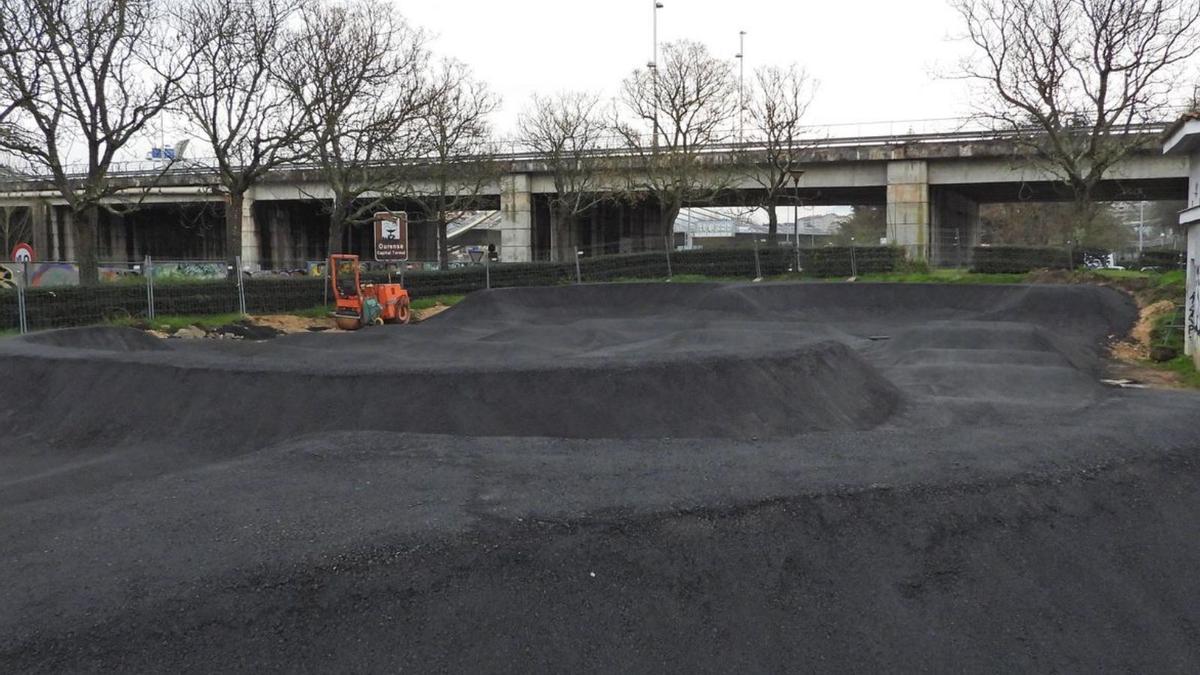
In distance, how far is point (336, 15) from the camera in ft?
110

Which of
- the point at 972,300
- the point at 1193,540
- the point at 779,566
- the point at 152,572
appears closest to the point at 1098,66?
the point at 972,300

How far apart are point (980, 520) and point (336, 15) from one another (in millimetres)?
33682

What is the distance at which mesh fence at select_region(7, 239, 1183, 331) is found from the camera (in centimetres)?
2244

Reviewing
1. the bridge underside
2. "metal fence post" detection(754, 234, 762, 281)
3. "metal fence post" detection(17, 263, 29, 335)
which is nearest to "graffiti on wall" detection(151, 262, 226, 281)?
"metal fence post" detection(17, 263, 29, 335)

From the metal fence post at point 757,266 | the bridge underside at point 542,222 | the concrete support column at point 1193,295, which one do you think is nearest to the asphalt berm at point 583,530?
the concrete support column at point 1193,295

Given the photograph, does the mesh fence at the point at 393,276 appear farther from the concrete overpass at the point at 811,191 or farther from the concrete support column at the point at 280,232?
the concrete support column at the point at 280,232

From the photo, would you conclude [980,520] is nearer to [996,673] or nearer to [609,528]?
[996,673]

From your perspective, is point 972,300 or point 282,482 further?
point 972,300

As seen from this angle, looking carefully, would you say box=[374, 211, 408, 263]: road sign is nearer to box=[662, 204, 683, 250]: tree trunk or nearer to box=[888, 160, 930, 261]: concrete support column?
box=[662, 204, 683, 250]: tree trunk

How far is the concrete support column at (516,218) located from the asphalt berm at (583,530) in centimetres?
3956

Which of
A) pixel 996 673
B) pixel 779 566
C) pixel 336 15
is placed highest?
pixel 336 15

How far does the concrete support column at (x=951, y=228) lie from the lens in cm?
A: 4353

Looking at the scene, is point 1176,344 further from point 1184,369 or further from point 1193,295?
point 1193,295

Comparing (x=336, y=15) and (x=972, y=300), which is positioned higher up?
(x=336, y=15)
